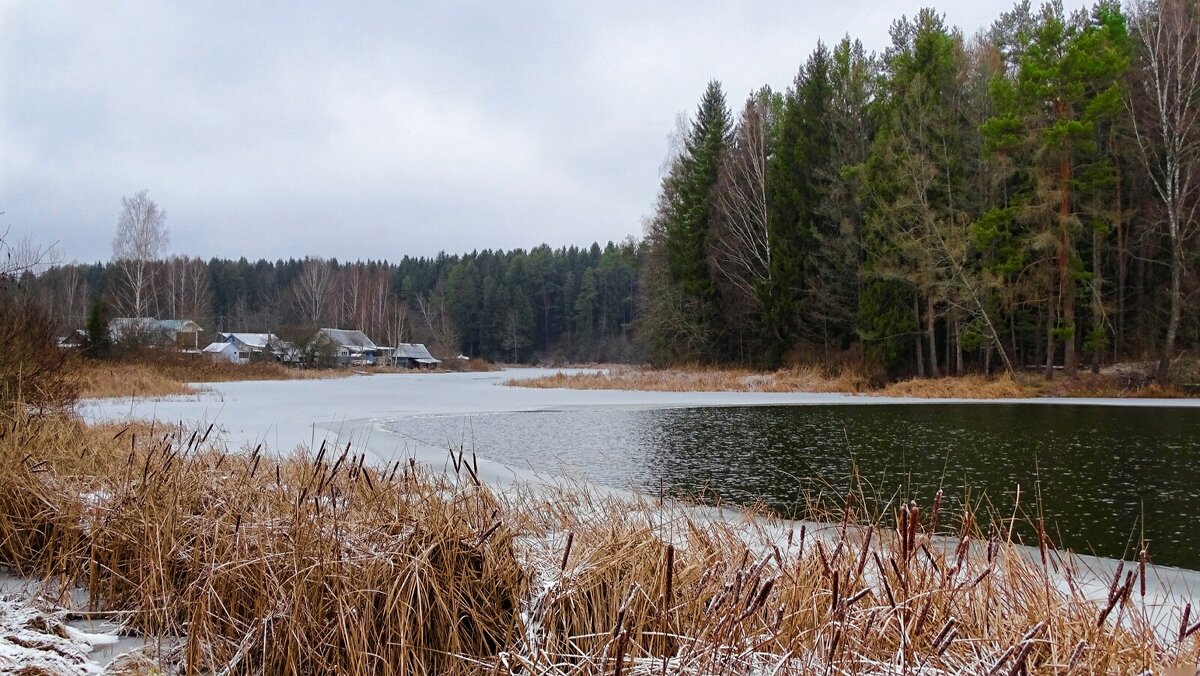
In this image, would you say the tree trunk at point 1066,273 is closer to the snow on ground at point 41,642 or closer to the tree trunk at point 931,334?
the tree trunk at point 931,334

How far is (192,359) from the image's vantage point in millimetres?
31453

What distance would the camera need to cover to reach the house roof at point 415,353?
62375 millimetres

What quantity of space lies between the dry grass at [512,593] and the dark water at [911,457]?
0.98 metres

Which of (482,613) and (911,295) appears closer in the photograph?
(482,613)

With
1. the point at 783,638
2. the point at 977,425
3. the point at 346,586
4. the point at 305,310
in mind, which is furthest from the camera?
the point at 305,310

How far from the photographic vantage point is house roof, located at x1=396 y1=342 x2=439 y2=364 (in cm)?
6238

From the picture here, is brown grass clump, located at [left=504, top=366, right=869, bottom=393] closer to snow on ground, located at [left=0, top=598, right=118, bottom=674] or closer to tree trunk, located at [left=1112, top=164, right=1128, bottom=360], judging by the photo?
tree trunk, located at [left=1112, top=164, right=1128, bottom=360]

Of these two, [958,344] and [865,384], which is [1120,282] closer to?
[958,344]

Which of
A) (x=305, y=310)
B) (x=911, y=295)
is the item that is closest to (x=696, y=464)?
(x=911, y=295)

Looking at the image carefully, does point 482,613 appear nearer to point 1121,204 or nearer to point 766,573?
point 766,573

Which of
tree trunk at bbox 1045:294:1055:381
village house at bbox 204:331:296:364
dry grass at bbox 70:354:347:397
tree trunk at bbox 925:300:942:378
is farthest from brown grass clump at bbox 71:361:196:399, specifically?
tree trunk at bbox 1045:294:1055:381

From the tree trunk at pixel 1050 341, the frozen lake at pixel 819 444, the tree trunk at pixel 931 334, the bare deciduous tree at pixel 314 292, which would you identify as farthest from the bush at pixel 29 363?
the bare deciduous tree at pixel 314 292

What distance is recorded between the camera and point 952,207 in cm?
2403

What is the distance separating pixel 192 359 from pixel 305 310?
35.8 m
